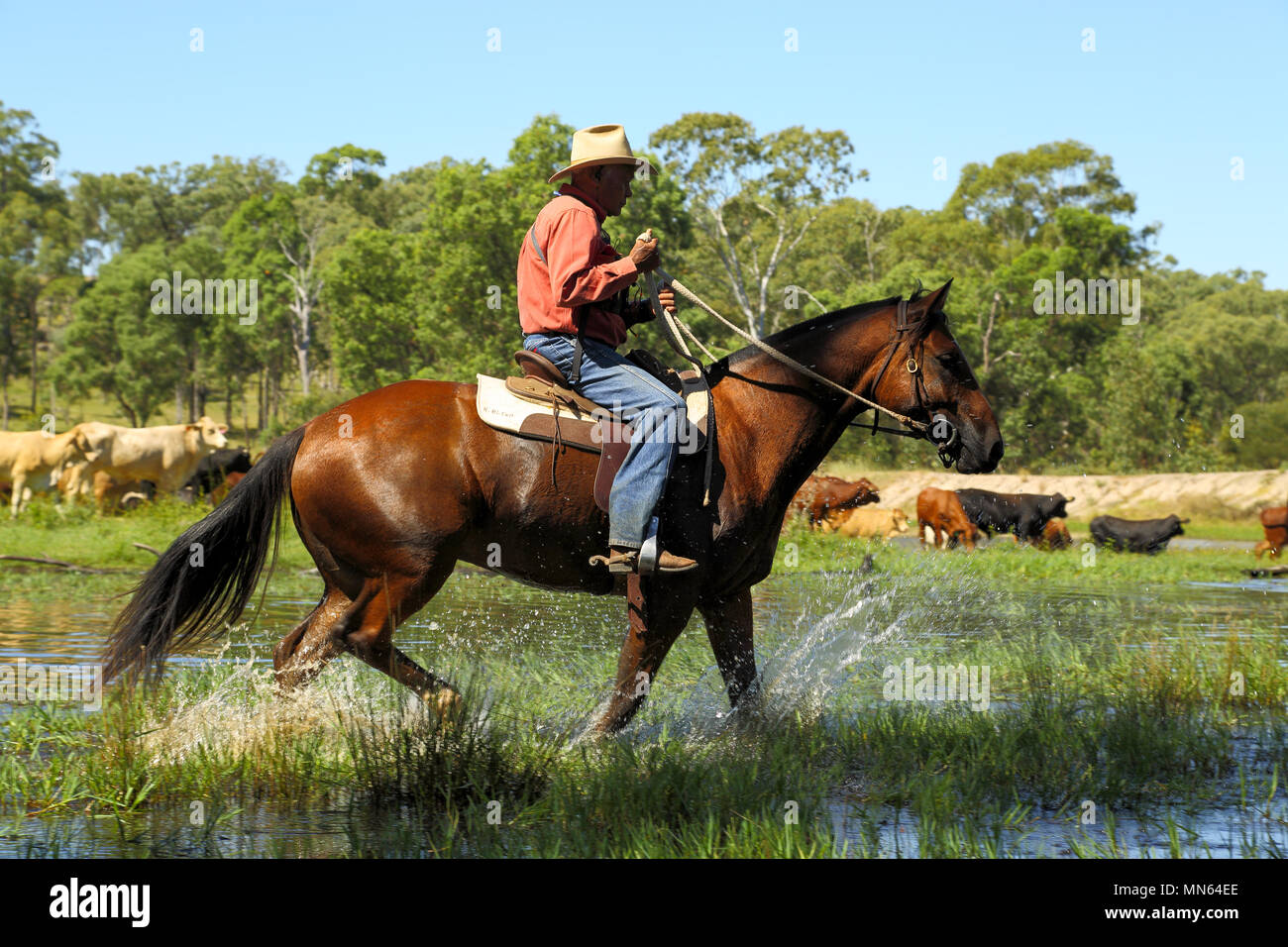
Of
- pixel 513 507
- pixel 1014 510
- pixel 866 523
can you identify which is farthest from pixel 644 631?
pixel 866 523

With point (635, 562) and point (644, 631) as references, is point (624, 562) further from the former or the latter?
point (644, 631)

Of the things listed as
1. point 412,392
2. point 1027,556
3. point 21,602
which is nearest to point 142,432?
point 21,602

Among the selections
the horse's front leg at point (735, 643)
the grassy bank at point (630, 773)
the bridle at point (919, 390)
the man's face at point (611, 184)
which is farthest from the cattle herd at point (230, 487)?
→ the man's face at point (611, 184)

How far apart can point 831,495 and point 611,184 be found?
19883mm

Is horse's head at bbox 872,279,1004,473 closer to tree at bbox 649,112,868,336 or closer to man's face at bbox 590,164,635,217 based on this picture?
man's face at bbox 590,164,635,217

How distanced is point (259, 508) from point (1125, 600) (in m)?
11.3

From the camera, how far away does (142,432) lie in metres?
25.1

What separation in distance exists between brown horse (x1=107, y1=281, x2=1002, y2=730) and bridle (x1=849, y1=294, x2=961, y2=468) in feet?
0.03

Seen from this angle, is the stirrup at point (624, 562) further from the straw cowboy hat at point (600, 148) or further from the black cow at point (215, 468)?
the black cow at point (215, 468)

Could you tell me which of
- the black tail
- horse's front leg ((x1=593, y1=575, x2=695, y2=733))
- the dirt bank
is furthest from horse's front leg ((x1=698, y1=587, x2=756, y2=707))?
the dirt bank

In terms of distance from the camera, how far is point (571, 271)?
247 inches

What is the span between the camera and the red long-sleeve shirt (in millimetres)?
6285

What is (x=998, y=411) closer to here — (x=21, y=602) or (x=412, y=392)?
(x=21, y=602)

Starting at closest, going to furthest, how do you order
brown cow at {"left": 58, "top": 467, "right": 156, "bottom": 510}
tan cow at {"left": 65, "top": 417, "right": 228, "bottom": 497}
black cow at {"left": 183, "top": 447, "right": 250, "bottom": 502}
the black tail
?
the black tail → brown cow at {"left": 58, "top": 467, "right": 156, "bottom": 510} → tan cow at {"left": 65, "top": 417, "right": 228, "bottom": 497} → black cow at {"left": 183, "top": 447, "right": 250, "bottom": 502}
